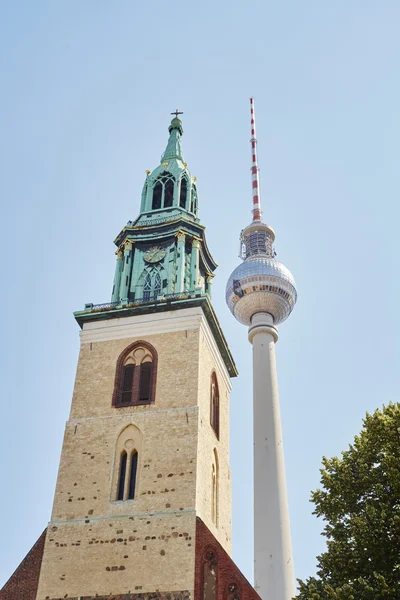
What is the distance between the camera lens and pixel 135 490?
23547mm

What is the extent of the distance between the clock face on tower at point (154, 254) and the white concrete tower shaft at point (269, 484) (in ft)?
64.9

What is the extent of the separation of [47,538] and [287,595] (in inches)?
837

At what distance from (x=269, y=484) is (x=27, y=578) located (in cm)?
2419

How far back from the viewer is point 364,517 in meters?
16.5

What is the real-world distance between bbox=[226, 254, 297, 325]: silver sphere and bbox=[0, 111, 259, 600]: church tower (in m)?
21.6

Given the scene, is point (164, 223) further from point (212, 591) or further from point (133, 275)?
point (212, 591)

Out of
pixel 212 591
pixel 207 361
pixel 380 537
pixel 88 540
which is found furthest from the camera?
pixel 207 361

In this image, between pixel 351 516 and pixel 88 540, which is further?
pixel 88 540

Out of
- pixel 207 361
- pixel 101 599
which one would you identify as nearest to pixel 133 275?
pixel 207 361

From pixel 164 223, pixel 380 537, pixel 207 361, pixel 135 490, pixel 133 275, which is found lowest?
pixel 380 537

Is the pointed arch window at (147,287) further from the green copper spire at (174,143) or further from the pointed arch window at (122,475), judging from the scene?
the green copper spire at (174,143)

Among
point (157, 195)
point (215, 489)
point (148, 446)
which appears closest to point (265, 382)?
point (157, 195)

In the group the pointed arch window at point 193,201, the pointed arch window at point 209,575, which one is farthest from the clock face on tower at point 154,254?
the pointed arch window at point 209,575

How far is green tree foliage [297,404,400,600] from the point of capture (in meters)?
15.7
